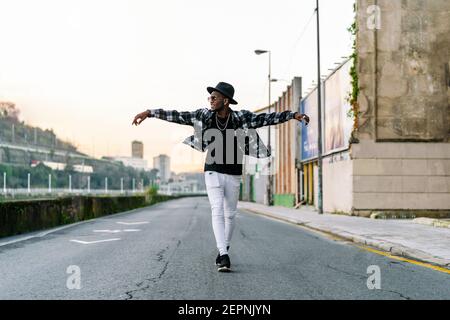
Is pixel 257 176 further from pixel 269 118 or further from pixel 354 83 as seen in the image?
pixel 269 118

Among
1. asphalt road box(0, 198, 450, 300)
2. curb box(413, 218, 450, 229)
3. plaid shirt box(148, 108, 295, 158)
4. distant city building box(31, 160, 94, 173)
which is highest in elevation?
distant city building box(31, 160, 94, 173)

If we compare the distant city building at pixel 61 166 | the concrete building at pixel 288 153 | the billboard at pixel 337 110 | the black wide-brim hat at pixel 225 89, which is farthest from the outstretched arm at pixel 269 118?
the distant city building at pixel 61 166

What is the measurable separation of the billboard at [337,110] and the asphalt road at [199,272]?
1570cm

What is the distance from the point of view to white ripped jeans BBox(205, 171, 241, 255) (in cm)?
709

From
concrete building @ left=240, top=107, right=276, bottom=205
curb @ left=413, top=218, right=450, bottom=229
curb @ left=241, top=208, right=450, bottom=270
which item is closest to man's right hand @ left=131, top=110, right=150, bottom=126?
curb @ left=241, top=208, right=450, bottom=270

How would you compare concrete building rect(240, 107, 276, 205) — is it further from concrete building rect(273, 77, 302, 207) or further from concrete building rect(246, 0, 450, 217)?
concrete building rect(246, 0, 450, 217)

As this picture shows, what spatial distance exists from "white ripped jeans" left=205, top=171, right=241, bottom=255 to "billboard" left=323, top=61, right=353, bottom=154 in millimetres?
18624

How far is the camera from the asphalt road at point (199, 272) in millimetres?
5719

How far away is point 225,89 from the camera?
7.00 meters

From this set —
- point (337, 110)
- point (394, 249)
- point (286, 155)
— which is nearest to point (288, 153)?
point (286, 155)

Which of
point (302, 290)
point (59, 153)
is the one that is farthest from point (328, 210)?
point (59, 153)

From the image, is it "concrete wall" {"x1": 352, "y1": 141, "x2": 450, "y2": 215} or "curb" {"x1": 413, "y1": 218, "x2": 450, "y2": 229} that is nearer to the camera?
"curb" {"x1": 413, "y1": 218, "x2": 450, "y2": 229}
